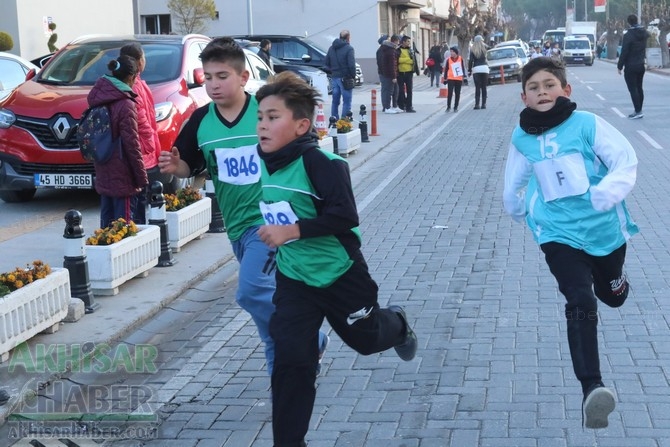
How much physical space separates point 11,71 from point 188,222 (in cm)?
780

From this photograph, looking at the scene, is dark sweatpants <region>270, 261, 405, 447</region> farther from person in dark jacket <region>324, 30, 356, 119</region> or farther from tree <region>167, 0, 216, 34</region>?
tree <region>167, 0, 216, 34</region>

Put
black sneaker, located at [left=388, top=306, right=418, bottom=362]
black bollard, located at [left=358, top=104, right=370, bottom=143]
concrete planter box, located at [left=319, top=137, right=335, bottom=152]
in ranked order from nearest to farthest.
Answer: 1. black sneaker, located at [left=388, top=306, right=418, bottom=362]
2. concrete planter box, located at [left=319, top=137, right=335, bottom=152]
3. black bollard, located at [left=358, top=104, right=370, bottom=143]

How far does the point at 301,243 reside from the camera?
14.9 feet

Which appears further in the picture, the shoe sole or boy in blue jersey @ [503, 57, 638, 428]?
boy in blue jersey @ [503, 57, 638, 428]

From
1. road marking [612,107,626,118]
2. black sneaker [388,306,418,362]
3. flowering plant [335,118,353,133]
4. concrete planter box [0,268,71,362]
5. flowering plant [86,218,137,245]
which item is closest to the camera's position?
black sneaker [388,306,418,362]

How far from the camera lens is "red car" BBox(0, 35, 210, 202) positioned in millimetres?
11312

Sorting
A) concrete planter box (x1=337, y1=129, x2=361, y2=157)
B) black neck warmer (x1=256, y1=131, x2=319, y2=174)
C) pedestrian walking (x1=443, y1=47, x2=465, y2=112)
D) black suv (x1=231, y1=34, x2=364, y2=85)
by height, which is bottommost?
concrete planter box (x1=337, y1=129, x2=361, y2=157)

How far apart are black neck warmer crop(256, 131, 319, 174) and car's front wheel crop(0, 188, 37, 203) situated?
864 cm

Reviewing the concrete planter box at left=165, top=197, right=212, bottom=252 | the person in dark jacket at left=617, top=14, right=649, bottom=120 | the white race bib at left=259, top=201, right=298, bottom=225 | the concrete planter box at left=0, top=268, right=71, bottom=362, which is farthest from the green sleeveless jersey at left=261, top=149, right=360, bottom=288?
the person in dark jacket at left=617, top=14, right=649, bottom=120

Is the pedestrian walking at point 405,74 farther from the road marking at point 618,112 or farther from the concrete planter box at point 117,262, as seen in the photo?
the concrete planter box at point 117,262

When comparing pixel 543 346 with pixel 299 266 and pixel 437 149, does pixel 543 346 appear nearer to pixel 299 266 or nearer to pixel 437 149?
pixel 299 266

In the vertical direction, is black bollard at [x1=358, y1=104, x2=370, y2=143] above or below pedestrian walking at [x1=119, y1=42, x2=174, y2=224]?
below

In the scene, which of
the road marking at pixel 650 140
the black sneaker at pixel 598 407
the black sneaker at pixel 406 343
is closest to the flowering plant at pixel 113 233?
the black sneaker at pixel 406 343

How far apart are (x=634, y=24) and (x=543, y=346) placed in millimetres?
17171
